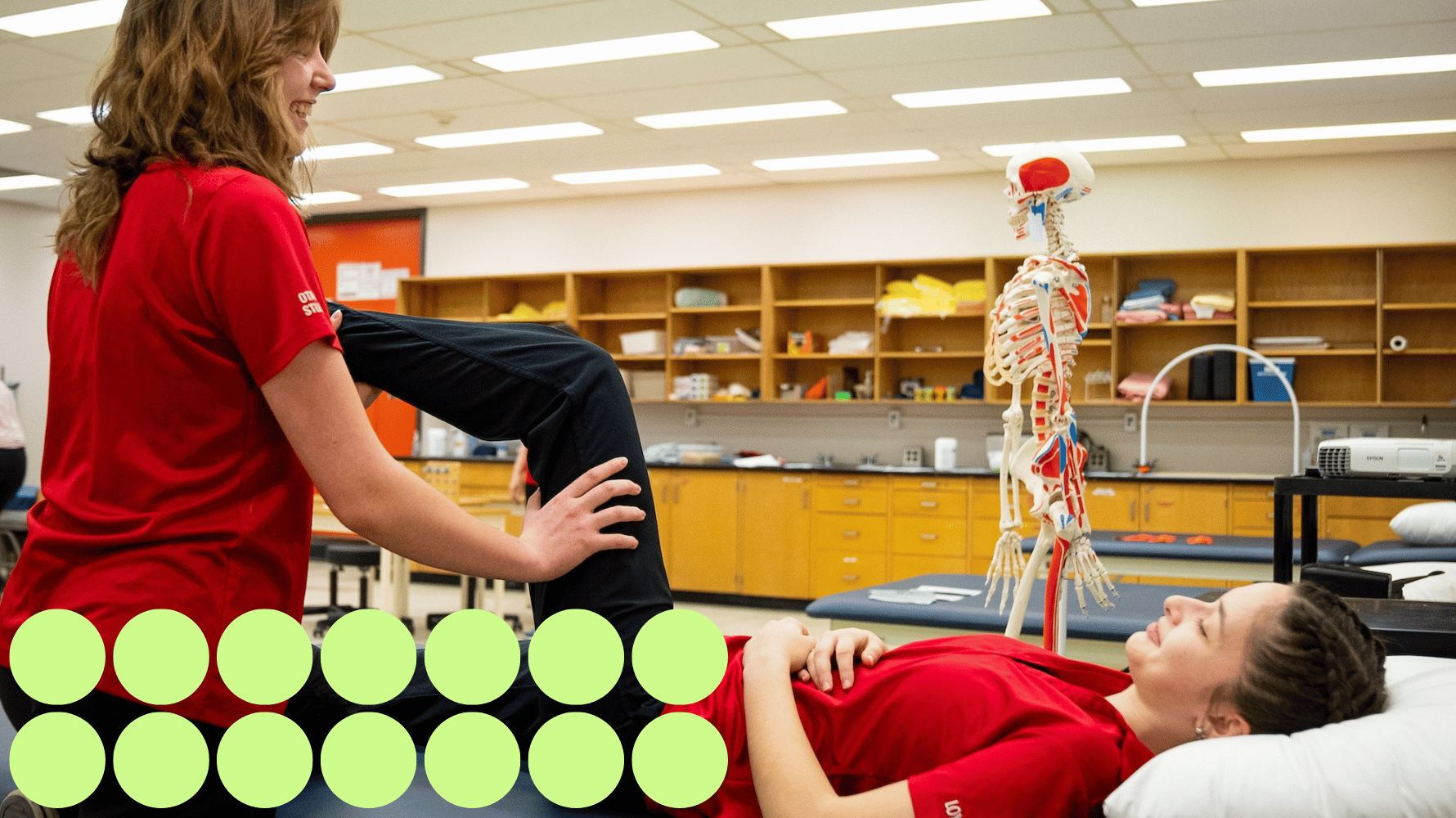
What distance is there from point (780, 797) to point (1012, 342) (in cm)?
153

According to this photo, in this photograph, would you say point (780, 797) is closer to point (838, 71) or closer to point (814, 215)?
point (838, 71)

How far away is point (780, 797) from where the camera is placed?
1237 millimetres

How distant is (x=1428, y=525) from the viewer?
4.68 metres

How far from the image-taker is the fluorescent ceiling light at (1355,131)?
602cm

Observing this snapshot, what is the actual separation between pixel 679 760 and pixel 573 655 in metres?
0.15

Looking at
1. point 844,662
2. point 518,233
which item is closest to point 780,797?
point 844,662

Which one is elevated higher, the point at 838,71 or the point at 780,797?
the point at 838,71

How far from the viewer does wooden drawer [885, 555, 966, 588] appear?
6723mm

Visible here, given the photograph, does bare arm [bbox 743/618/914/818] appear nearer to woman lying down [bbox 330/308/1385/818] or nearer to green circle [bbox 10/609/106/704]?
woman lying down [bbox 330/308/1385/818]

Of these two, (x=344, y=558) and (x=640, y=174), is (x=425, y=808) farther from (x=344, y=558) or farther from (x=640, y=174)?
(x=640, y=174)

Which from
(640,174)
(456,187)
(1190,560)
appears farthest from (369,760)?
(456,187)

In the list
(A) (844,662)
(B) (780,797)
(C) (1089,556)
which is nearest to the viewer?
(B) (780,797)

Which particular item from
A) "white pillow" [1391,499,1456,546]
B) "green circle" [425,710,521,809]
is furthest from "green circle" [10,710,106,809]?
"white pillow" [1391,499,1456,546]

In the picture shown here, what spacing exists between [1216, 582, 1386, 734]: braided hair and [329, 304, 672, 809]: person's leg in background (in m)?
0.67
